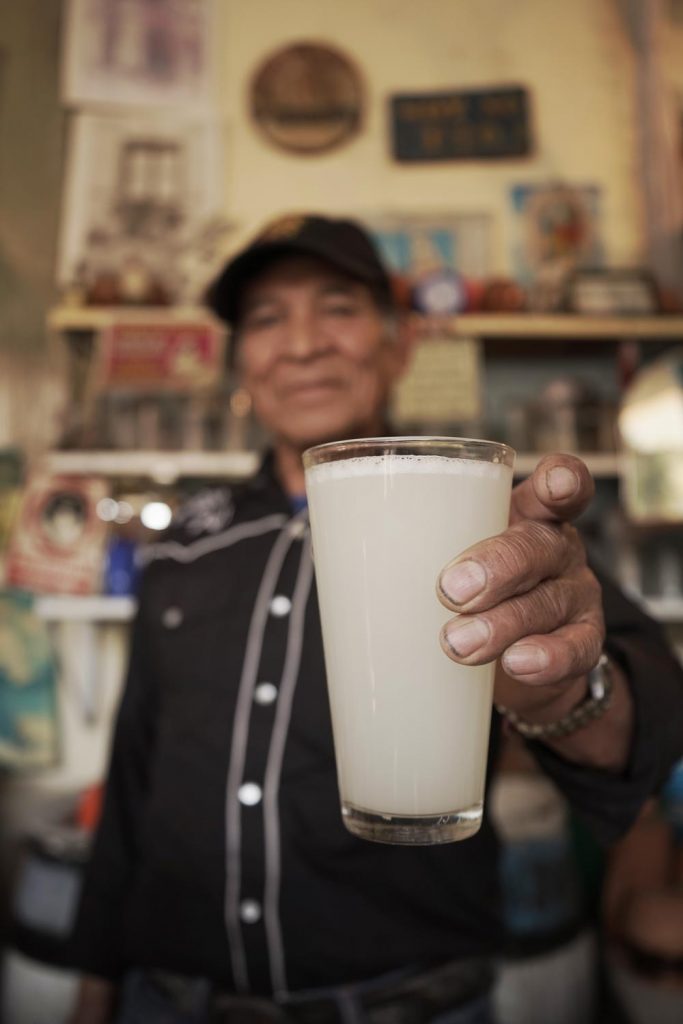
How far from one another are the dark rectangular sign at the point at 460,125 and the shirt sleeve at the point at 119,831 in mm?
2447

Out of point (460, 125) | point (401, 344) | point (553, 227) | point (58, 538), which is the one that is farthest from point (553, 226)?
point (58, 538)

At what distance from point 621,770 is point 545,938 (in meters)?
1.45

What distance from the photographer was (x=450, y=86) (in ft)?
10.6

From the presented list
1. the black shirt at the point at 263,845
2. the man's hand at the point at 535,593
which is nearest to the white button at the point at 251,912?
the black shirt at the point at 263,845

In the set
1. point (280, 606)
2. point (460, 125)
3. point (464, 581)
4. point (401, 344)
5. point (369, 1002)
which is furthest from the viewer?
point (460, 125)

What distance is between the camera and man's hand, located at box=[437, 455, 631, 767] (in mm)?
510

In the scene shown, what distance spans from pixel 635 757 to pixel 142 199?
297 centimetres

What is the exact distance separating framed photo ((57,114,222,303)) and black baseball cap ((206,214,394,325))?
1.55 m

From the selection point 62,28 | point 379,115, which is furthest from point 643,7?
point 62,28

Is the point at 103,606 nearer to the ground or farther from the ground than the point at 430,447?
nearer to the ground

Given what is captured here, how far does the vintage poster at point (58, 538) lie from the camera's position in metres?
2.52

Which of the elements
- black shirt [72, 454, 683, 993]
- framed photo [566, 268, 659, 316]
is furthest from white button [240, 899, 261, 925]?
framed photo [566, 268, 659, 316]

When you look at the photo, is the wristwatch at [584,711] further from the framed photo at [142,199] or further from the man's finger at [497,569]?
the framed photo at [142,199]

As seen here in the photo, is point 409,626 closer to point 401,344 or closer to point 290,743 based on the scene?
point 290,743
